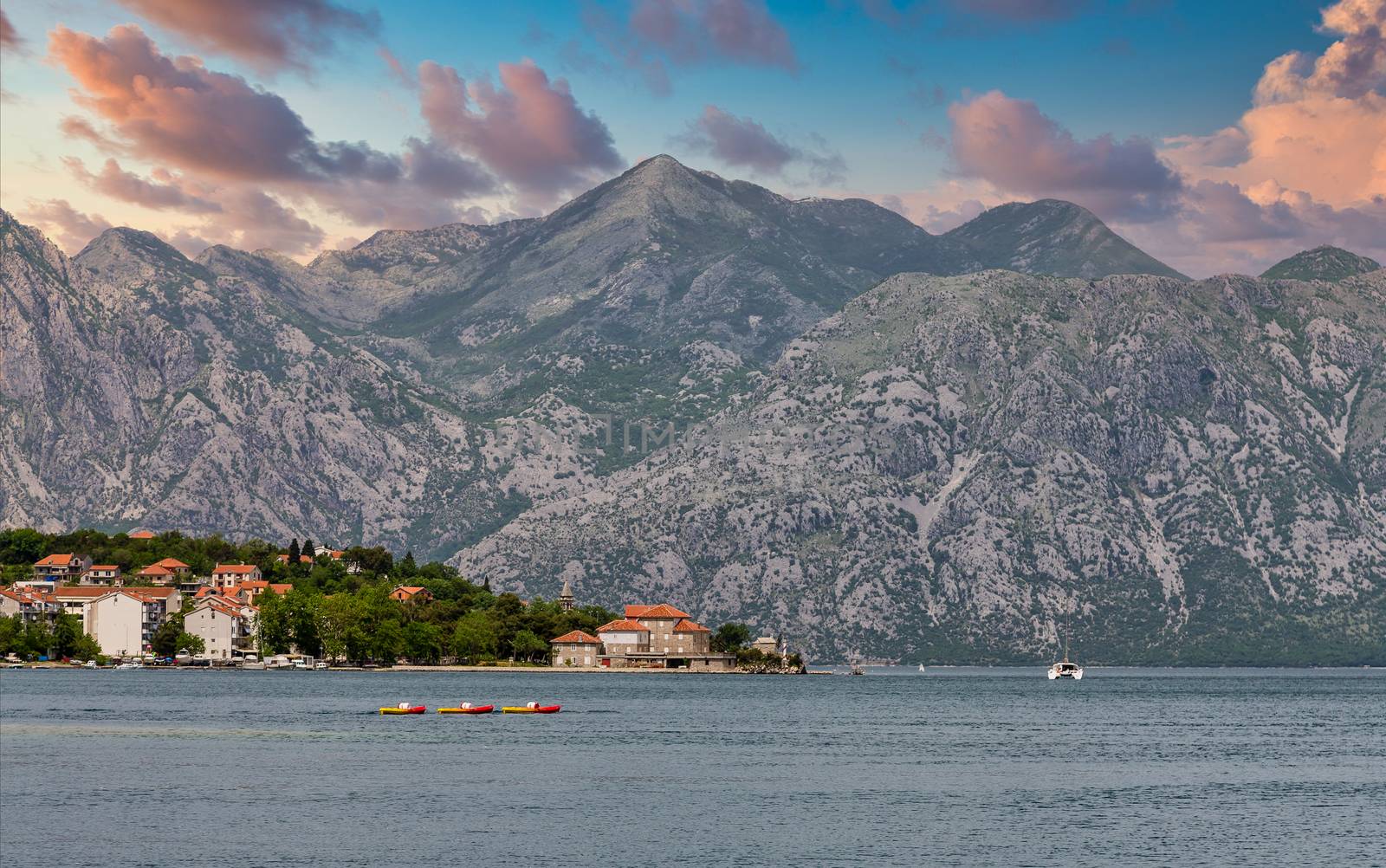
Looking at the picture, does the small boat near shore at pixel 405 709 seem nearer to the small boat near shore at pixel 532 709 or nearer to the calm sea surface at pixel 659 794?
the calm sea surface at pixel 659 794

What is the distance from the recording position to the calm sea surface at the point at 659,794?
8594cm

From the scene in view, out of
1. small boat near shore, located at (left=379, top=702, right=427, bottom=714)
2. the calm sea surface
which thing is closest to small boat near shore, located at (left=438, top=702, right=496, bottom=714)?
small boat near shore, located at (left=379, top=702, right=427, bottom=714)

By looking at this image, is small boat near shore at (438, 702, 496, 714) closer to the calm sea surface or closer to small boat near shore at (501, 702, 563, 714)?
small boat near shore at (501, 702, 563, 714)

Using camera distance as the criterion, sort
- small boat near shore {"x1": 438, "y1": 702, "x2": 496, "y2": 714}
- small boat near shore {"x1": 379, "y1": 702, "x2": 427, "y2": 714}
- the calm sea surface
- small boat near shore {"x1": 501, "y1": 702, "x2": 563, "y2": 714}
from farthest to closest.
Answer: small boat near shore {"x1": 501, "y1": 702, "x2": 563, "y2": 714}, small boat near shore {"x1": 438, "y1": 702, "x2": 496, "y2": 714}, small boat near shore {"x1": 379, "y1": 702, "x2": 427, "y2": 714}, the calm sea surface

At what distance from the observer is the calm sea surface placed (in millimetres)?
85938

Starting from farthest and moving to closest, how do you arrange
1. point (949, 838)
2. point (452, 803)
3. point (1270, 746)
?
point (1270, 746) < point (452, 803) < point (949, 838)

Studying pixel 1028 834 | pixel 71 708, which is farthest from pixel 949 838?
pixel 71 708

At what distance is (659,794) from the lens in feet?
362

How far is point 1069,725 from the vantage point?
606 feet

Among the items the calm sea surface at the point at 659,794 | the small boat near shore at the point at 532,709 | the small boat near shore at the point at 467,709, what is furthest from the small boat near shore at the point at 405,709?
the small boat near shore at the point at 532,709

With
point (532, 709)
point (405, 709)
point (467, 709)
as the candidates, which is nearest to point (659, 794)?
point (467, 709)

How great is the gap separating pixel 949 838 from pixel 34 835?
1849 inches

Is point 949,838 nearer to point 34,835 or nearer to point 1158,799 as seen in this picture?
point 1158,799

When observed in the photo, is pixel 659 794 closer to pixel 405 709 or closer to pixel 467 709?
pixel 467 709
